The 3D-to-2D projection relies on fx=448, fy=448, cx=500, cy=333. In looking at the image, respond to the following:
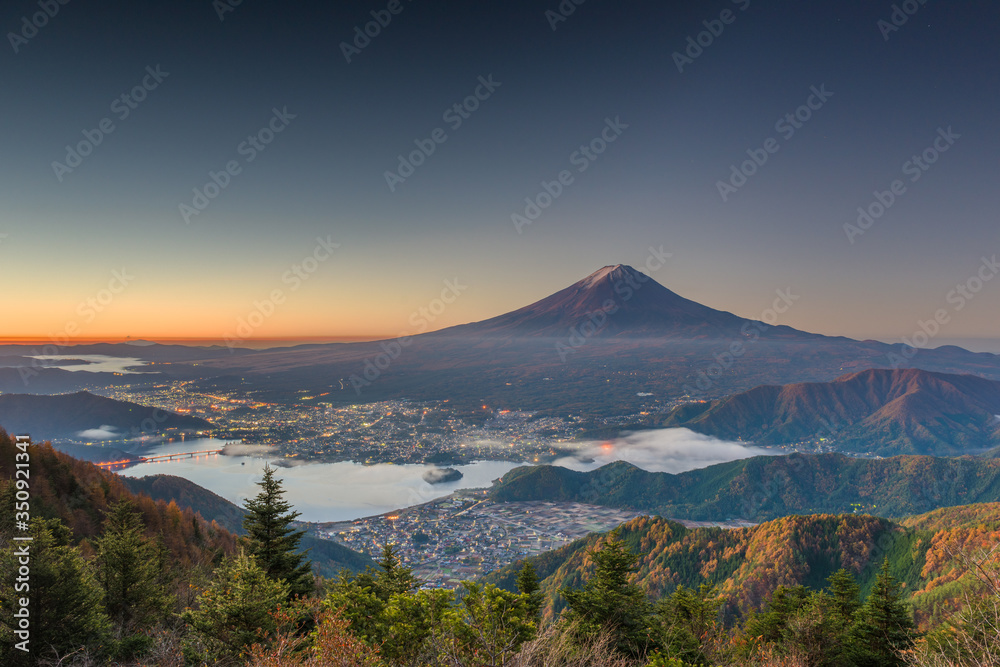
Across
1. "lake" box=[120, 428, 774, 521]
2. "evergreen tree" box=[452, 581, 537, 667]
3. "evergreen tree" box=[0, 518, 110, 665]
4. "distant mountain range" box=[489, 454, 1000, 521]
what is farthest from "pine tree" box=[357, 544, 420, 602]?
"distant mountain range" box=[489, 454, 1000, 521]

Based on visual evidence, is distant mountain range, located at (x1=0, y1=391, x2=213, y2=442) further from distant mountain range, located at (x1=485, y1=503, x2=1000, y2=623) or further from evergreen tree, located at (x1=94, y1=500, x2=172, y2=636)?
evergreen tree, located at (x1=94, y1=500, x2=172, y2=636)

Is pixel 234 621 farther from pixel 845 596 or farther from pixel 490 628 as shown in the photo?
pixel 845 596

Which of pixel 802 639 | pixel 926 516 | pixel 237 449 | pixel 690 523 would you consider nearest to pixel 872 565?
pixel 926 516

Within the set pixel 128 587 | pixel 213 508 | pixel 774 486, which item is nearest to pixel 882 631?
pixel 128 587

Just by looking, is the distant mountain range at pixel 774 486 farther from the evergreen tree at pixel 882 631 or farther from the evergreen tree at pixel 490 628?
the evergreen tree at pixel 490 628

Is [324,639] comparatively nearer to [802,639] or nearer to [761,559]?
[802,639]

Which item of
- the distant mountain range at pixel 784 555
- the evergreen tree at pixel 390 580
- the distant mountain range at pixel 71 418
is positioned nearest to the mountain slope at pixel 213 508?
the distant mountain range at pixel 784 555
